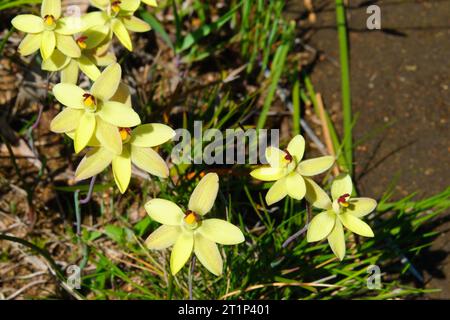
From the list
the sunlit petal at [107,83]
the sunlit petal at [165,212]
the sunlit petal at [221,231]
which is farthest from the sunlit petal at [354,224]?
the sunlit petal at [107,83]

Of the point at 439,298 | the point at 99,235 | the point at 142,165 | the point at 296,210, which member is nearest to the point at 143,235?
the point at 99,235

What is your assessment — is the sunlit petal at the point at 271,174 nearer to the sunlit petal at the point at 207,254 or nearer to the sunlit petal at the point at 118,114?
the sunlit petal at the point at 207,254

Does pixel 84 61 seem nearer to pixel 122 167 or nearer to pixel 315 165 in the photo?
pixel 122 167

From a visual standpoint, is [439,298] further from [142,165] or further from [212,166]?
[142,165]

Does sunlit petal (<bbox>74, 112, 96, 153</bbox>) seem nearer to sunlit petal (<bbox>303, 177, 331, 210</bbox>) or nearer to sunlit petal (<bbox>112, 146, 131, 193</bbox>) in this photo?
sunlit petal (<bbox>112, 146, 131, 193</bbox>)

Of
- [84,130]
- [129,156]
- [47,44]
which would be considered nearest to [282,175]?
[129,156]

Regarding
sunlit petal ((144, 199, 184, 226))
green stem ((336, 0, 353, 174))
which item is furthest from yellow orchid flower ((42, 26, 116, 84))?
green stem ((336, 0, 353, 174))

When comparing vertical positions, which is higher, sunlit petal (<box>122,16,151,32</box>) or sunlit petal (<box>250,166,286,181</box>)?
sunlit petal (<box>122,16,151,32</box>)
